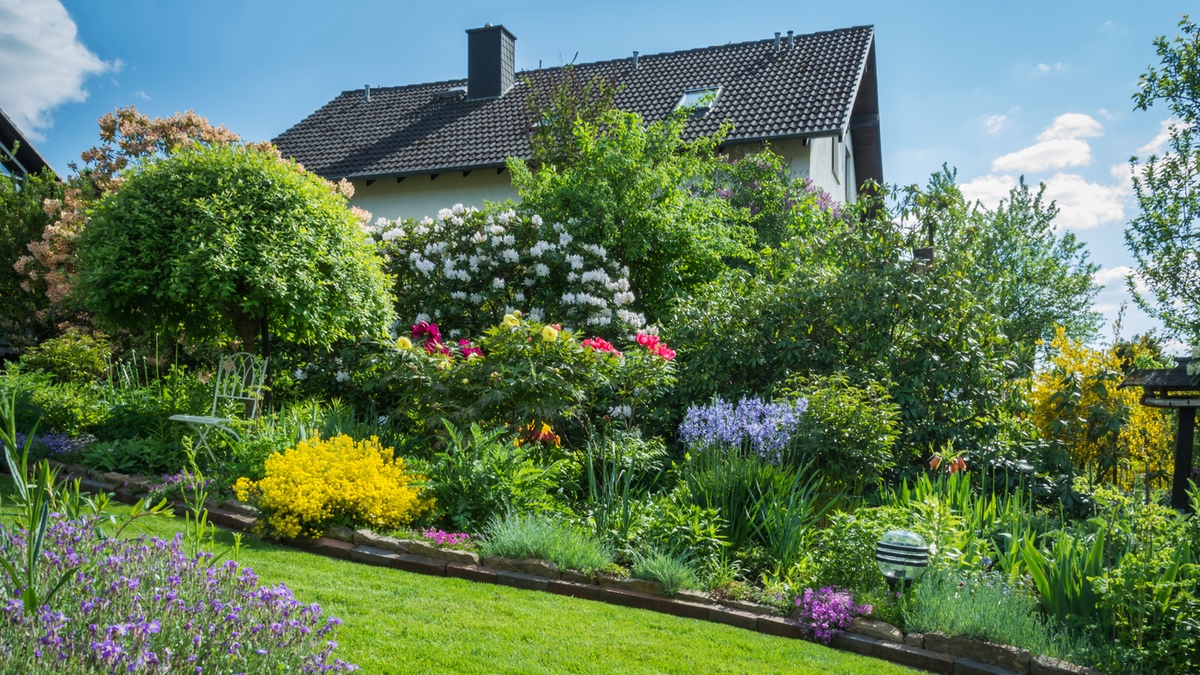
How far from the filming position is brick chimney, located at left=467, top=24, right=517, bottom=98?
69.4 ft

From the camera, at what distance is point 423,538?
227 inches

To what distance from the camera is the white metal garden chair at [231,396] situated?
723 centimetres

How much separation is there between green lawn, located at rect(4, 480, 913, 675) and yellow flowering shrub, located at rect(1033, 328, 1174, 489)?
183 inches

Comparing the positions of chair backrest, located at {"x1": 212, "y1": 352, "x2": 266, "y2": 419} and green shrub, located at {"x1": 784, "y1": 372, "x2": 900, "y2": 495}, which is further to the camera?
chair backrest, located at {"x1": 212, "y1": 352, "x2": 266, "y2": 419}

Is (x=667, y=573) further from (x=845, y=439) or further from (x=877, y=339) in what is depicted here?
(x=877, y=339)

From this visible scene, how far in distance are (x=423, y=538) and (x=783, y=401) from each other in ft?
9.14

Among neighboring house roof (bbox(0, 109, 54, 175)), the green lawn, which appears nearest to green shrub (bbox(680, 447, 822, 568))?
the green lawn

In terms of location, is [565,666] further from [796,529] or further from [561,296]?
[561,296]

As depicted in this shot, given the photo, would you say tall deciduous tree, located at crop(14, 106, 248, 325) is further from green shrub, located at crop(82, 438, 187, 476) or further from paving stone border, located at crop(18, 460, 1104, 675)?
paving stone border, located at crop(18, 460, 1104, 675)

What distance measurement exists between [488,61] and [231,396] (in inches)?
593

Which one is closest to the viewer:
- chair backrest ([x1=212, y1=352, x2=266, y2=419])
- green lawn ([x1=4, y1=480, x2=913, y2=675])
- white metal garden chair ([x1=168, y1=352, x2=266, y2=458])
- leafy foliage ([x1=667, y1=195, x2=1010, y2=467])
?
green lawn ([x1=4, y1=480, x2=913, y2=675])

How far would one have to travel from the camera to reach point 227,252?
7422 millimetres

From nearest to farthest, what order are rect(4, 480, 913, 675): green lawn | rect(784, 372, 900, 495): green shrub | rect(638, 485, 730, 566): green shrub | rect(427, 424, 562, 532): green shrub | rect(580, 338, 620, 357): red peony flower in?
rect(4, 480, 913, 675): green lawn
rect(638, 485, 730, 566): green shrub
rect(427, 424, 562, 532): green shrub
rect(784, 372, 900, 495): green shrub
rect(580, 338, 620, 357): red peony flower

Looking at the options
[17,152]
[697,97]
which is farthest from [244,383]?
[17,152]
